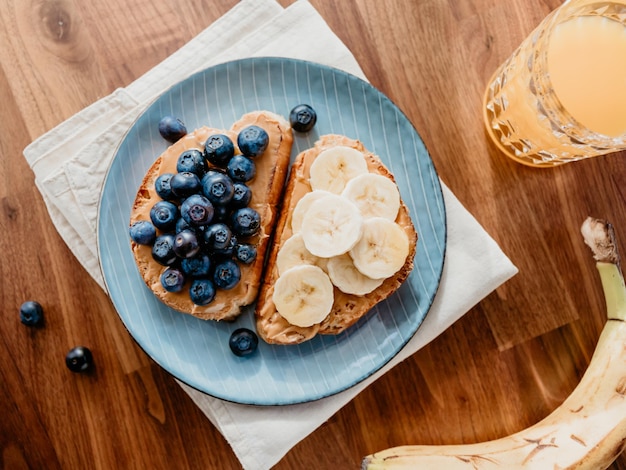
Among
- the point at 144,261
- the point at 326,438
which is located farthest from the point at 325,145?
the point at 326,438

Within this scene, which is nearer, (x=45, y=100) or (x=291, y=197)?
(x=291, y=197)

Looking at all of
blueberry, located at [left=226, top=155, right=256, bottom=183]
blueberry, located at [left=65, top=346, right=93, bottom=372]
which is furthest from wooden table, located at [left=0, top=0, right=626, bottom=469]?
blueberry, located at [left=226, top=155, right=256, bottom=183]

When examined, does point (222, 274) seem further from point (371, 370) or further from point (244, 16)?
point (244, 16)

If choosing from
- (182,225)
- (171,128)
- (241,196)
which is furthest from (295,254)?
(171,128)

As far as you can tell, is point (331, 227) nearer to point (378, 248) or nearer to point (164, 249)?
point (378, 248)

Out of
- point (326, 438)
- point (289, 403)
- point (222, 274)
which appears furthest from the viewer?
point (326, 438)

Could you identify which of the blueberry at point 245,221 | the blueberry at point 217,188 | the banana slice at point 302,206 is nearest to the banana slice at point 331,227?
the banana slice at point 302,206

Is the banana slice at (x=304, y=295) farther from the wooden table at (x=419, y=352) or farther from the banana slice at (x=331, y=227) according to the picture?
the wooden table at (x=419, y=352)
